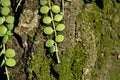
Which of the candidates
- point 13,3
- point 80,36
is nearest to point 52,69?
point 80,36

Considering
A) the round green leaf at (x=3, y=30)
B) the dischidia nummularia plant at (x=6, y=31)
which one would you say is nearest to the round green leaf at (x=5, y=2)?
the dischidia nummularia plant at (x=6, y=31)

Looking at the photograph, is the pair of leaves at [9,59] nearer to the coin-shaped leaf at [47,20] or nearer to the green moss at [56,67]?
the green moss at [56,67]

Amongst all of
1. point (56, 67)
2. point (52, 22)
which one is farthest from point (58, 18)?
point (56, 67)

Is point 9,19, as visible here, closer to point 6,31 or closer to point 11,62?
point 6,31

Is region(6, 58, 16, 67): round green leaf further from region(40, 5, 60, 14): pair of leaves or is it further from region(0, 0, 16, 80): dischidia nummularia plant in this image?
region(40, 5, 60, 14): pair of leaves

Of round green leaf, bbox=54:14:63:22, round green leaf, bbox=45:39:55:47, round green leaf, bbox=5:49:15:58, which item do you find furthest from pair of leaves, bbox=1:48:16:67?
round green leaf, bbox=54:14:63:22
